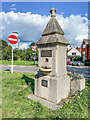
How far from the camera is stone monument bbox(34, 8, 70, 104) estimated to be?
13.0ft

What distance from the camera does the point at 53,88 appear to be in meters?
3.96

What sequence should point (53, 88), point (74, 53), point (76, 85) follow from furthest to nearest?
point (74, 53)
point (76, 85)
point (53, 88)

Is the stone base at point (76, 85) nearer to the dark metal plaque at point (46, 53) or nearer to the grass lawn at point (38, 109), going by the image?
the grass lawn at point (38, 109)

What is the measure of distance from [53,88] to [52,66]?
0.99 meters

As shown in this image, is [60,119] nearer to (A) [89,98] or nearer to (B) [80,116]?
(B) [80,116]

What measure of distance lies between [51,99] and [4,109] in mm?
2008

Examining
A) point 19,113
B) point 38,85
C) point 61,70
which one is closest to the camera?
point 19,113

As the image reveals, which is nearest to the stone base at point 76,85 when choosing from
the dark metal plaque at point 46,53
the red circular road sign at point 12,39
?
the dark metal plaque at point 46,53

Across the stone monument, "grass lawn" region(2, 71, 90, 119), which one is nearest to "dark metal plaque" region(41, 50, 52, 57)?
the stone monument

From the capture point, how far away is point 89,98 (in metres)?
4.31

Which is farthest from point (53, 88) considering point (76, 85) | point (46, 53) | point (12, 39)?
point (12, 39)

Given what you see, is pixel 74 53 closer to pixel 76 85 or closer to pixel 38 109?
pixel 76 85

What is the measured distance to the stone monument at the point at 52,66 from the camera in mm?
3961

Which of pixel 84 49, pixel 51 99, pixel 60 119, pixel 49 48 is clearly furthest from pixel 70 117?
pixel 84 49
